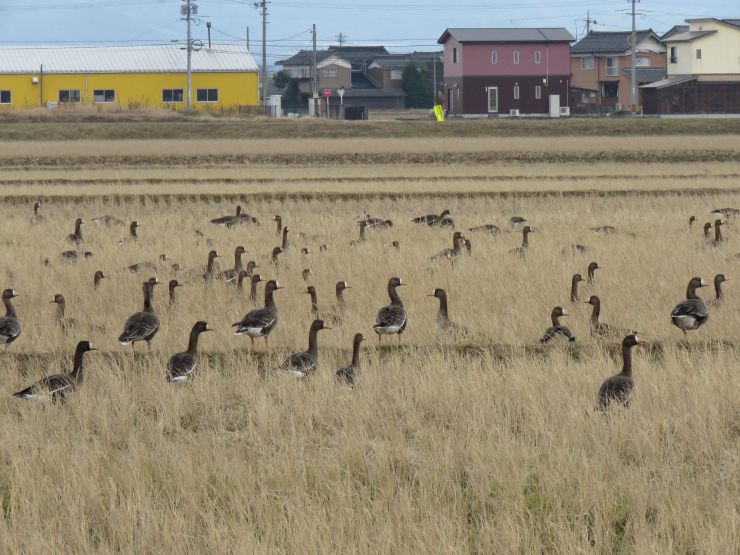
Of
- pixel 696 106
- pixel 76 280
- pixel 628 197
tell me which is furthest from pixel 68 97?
pixel 76 280

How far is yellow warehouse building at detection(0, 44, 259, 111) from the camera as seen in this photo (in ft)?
215

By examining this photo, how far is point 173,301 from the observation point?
1064 centimetres

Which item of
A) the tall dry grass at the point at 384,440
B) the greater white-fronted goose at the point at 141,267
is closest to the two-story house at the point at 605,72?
the greater white-fronted goose at the point at 141,267

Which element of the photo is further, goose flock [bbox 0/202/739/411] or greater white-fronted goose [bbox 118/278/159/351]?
greater white-fronted goose [bbox 118/278/159/351]

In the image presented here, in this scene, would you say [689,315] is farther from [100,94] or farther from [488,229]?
[100,94]

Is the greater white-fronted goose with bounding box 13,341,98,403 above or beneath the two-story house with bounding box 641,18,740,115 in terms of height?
beneath

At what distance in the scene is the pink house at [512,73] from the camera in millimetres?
70625

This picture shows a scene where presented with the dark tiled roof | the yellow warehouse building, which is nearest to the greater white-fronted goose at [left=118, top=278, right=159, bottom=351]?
the yellow warehouse building

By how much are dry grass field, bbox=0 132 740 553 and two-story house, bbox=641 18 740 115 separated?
58.8 meters

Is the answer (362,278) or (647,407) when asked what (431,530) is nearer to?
(647,407)

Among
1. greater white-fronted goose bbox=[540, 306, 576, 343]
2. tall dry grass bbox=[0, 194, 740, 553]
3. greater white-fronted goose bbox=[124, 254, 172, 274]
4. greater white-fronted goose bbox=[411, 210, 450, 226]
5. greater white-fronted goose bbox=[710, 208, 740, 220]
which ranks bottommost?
tall dry grass bbox=[0, 194, 740, 553]

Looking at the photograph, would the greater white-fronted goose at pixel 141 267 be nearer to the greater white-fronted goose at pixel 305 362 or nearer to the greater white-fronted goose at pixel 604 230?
the greater white-fronted goose at pixel 305 362

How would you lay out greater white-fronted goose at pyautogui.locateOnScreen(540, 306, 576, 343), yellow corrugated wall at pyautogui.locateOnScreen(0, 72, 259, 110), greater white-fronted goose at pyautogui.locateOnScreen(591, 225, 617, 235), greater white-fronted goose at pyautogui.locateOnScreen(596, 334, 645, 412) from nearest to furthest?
greater white-fronted goose at pyautogui.locateOnScreen(596, 334, 645, 412), greater white-fronted goose at pyautogui.locateOnScreen(540, 306, 576, 343), greater white-fronted goose at pyautogui.locateOnScreen(591, 225, 617, 235), yellow corrugated wall at pyautogui.locateOnScreen(0, 72, 259, 110)

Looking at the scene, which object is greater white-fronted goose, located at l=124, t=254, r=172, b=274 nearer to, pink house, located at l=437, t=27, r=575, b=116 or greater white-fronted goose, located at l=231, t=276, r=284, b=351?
greater white-fronted goose, located at l=231, t=276, r=284, b=351
